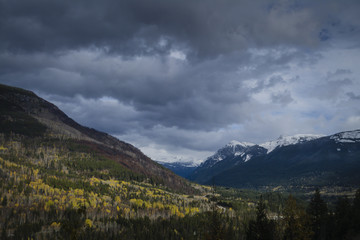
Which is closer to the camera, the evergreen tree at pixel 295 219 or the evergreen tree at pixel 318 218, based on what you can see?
the evergreen tree at pixel 295 219

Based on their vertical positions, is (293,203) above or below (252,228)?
above

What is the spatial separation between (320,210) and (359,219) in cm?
1493

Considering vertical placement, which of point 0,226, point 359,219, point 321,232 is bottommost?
point 0,226

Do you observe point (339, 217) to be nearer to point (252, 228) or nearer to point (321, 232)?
point (321, 232)

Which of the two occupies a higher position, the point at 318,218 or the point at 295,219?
the point at 295,219

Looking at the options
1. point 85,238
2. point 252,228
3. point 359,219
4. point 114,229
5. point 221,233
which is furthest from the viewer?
point 114,229

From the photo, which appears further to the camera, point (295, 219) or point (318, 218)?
point (318, 218)

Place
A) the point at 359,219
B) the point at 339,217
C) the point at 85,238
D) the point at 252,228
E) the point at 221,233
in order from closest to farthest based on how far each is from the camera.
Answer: the point at 221,233, the point at 252,228, the point at 359,219, the point at 339,217, the point at 85,238

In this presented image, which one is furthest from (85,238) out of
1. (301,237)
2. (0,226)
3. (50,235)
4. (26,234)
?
(301,237)

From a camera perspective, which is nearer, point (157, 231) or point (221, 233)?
point (221, 233)

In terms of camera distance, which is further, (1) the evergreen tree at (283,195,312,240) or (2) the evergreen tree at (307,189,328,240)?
(2) the evergreen tree at (307,189,328,240)

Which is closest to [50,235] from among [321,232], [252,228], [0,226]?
[0,226]

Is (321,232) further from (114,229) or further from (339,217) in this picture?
(114,229)

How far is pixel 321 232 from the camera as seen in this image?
91.9m
